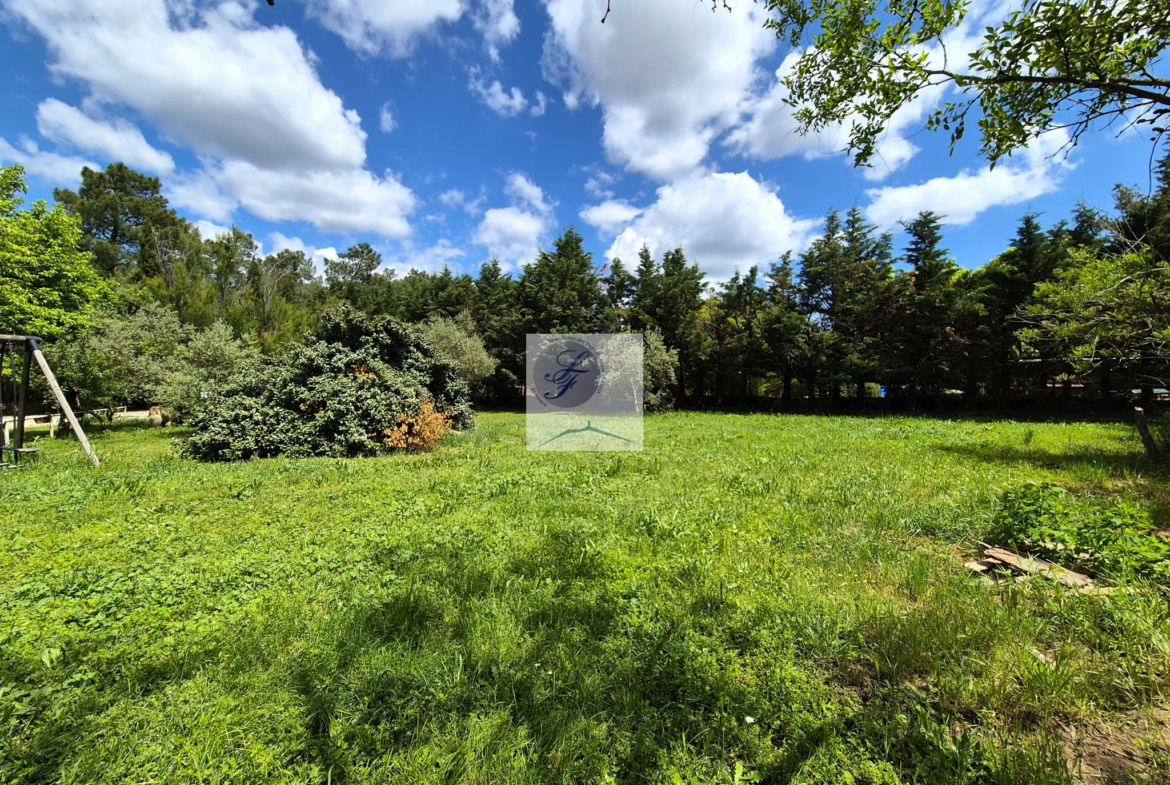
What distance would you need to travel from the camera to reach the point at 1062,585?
2975 mm

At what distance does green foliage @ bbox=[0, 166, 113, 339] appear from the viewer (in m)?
10.6

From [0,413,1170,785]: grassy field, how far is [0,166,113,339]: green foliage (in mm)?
10213

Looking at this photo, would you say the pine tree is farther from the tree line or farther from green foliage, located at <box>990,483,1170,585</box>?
green foliage, located at <box>990,483,1170,585</box>

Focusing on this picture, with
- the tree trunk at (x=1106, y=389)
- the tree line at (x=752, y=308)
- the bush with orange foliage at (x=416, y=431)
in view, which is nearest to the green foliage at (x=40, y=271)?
the tree line at (x=752, y=308)

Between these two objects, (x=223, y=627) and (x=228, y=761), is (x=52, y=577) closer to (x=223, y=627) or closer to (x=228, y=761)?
(x=223, y=627)

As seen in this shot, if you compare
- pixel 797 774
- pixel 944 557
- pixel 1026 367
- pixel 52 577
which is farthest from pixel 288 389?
pixel 1026 367

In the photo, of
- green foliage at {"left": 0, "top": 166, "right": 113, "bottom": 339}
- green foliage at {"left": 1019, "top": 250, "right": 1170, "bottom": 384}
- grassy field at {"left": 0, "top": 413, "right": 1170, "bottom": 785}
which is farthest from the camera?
green foliage at {"left": 0, "top": 166, "right": 113, "bottom": 339}

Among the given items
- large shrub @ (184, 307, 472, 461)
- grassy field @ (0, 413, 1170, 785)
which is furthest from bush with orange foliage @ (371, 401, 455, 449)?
grassy field @ (0, 413, 1170, 785)

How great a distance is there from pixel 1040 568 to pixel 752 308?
22.5 m

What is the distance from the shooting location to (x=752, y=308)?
23859 mm

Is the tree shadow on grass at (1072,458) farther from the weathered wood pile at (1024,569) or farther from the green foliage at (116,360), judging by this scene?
the green foliage at (116,360)

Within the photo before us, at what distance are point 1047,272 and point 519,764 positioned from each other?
25.4 meters

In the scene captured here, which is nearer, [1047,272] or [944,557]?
[944,557]

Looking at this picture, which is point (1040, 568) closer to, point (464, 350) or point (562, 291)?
point (464, 350)
